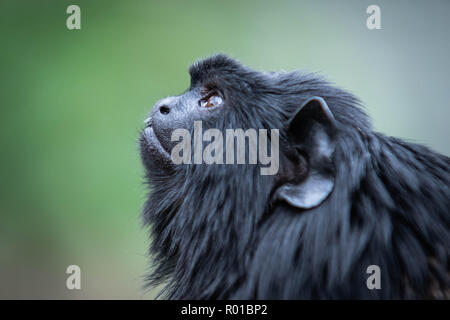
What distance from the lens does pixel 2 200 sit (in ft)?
19.3

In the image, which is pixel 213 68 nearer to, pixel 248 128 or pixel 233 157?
pixel 248 128

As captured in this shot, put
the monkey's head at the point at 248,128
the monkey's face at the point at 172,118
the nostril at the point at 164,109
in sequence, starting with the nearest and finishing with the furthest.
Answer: the monkey's head at the point at 248,128, the monkey's face at the point at 172,118, the nostril at the point at 164,109

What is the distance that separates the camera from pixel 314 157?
1789mm

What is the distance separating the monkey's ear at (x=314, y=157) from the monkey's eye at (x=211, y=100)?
46 centimetres

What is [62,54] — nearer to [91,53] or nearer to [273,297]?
[91,53]

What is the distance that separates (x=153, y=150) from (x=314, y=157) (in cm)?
81

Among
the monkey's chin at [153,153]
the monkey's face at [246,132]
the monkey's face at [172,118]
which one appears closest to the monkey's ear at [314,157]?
the monkey's face at [246,132]

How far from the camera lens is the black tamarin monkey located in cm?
167

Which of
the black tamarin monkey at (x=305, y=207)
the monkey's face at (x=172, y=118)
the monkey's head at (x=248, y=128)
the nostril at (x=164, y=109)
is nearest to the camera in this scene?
the black tamarin monkey at (x=305, y=207)

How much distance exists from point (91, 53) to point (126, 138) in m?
1.15

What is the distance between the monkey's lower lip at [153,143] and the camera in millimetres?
2225

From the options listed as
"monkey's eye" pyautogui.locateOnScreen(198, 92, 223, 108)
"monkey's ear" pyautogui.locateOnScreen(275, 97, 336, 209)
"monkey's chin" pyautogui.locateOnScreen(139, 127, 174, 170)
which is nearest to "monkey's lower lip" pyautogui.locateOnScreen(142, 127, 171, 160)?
"monkey's chin" pyautogui.locateOnScreen(139, 127, 174, 170)

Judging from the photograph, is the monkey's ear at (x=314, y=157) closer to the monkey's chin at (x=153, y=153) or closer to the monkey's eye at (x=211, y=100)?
the monkey's eye at (x=211, y=100)

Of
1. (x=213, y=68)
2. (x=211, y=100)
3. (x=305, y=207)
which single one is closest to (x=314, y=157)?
(x=305, y=207)
